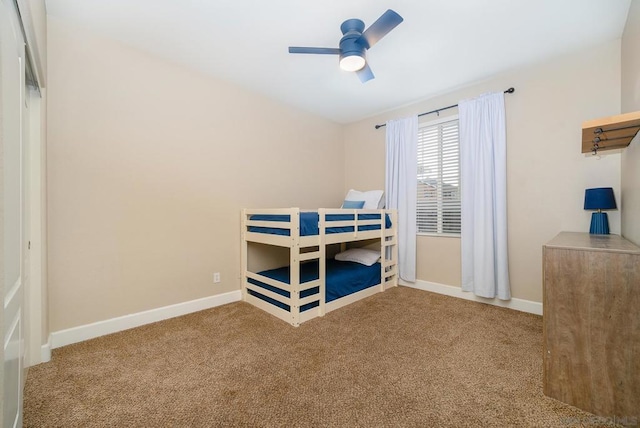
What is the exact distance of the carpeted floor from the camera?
4.33 feet

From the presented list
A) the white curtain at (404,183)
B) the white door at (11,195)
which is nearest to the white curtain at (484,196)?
the white curtain at (404,183)

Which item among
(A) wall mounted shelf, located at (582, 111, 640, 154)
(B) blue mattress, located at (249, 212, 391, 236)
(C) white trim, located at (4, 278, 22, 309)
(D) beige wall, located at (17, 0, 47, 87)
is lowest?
(C) white trim, located at (4, 278, 22, 309)

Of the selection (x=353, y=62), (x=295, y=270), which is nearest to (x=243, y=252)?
(x=295, y=270)

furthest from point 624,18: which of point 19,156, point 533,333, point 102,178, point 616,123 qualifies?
point 102,178

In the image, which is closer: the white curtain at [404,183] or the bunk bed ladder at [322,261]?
the bunk bed ladder at [322,261]

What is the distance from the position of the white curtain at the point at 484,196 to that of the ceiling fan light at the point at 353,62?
164 cm

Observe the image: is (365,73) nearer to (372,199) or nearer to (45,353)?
(372,199)

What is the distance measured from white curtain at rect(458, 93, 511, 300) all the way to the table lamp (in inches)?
25.3

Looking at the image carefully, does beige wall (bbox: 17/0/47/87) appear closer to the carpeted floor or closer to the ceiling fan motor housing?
the ceiling fan motor housing

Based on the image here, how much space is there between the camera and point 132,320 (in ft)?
7.59

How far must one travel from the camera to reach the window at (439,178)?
3.20 metres

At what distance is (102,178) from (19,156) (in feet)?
3.37

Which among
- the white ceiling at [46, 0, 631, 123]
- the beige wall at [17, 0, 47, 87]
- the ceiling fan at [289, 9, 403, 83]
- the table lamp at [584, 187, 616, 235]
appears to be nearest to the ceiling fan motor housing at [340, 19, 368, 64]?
the ceiling fan at [289, 9, 403, 83]

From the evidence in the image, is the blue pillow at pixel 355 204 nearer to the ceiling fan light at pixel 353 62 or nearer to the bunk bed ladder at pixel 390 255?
the bunk bed ladder at pixel 390 255
